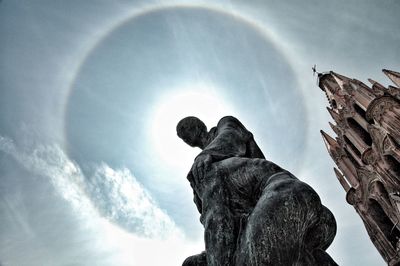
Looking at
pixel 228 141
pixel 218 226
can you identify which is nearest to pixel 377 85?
pixel 228 141

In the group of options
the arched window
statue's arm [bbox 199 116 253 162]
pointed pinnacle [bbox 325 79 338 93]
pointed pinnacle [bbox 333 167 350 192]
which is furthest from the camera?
pointed pinnacle [bbox 325 79 338 93]

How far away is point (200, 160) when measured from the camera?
2.43 metres

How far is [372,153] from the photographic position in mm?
21500

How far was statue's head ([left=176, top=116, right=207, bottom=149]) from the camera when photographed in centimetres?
332

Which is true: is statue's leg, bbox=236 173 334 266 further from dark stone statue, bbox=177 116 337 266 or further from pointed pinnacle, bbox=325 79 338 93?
pointed pinnacle, bbox=325 79 338 93

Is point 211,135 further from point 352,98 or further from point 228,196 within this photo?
point 352,98

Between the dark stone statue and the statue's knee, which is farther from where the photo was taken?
the statue's knee

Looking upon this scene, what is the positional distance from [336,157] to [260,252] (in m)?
29.7

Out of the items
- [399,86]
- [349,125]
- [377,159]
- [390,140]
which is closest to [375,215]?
[377,159]

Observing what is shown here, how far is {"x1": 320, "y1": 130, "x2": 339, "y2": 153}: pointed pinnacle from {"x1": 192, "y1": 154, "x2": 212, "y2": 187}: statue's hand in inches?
1168

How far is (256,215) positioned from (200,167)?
71 centimetres

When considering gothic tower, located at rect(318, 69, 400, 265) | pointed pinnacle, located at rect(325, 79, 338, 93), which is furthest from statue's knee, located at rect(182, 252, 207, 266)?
pointed pinnacle, located at rect(325, 79, 338, 93)

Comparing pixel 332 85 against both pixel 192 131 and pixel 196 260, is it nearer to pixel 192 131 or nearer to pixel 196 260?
pixel 192 131

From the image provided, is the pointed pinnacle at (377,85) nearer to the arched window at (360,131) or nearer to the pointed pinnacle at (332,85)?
the arched window at (360,131)
